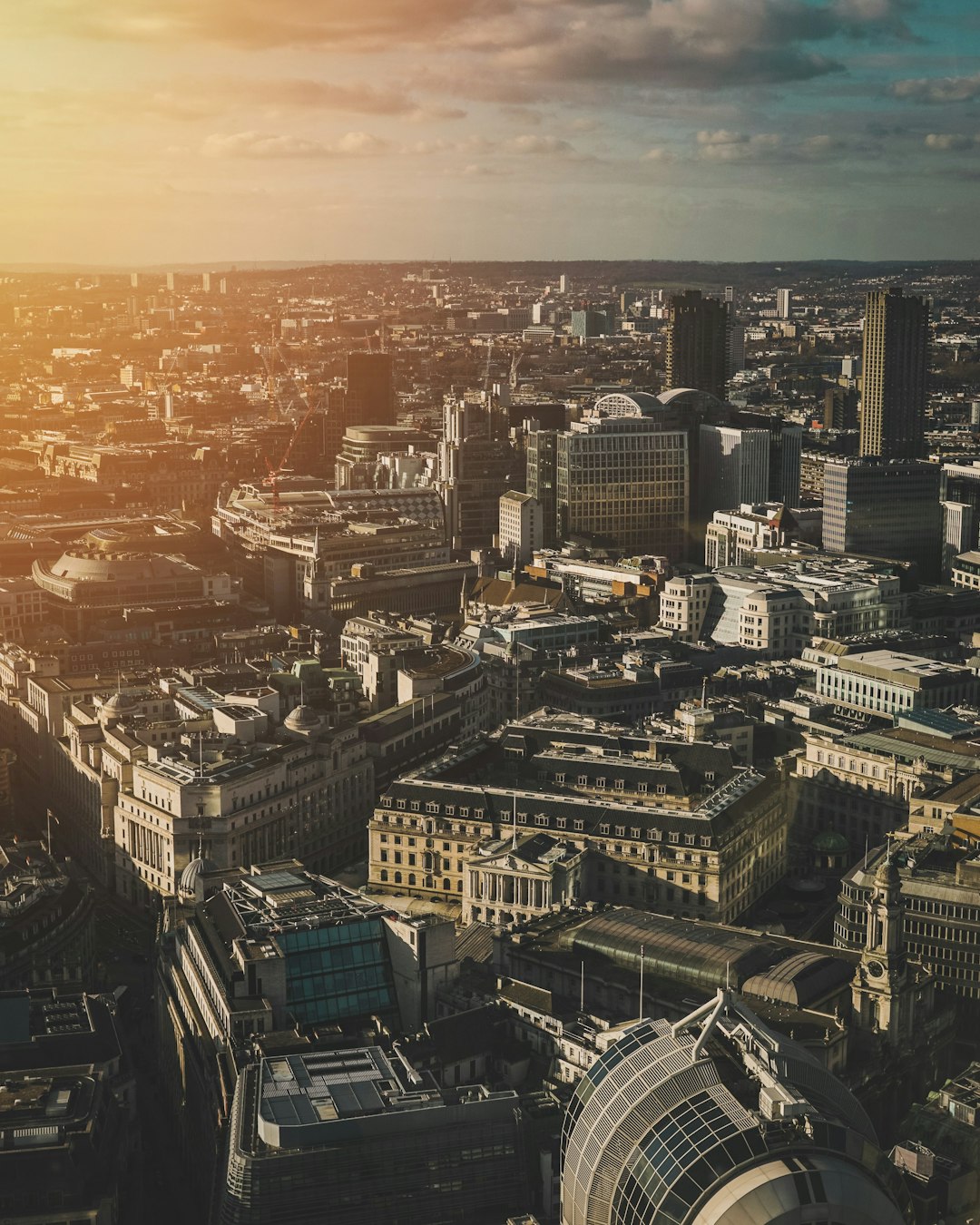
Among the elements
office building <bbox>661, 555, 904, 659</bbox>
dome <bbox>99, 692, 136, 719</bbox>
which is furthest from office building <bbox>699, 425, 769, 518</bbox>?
dome <bbox>99, 692, 136, 719</bbox>

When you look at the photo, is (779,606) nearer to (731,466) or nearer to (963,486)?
(963,486)

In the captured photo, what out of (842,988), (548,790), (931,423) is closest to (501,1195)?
(842,988)

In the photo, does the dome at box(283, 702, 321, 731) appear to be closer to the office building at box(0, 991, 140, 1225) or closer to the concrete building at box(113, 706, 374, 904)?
the concrete building at box(113, 706, 374, 904)

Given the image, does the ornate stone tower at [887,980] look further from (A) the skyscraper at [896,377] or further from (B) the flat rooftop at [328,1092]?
(A) the skyscraper at [896,377]

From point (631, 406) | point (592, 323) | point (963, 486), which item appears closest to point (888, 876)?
point (963, 486)

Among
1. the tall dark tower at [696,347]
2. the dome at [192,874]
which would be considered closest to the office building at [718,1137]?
the dome at [192,874]

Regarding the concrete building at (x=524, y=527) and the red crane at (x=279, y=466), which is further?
the red crane at (x=279, y=466)
